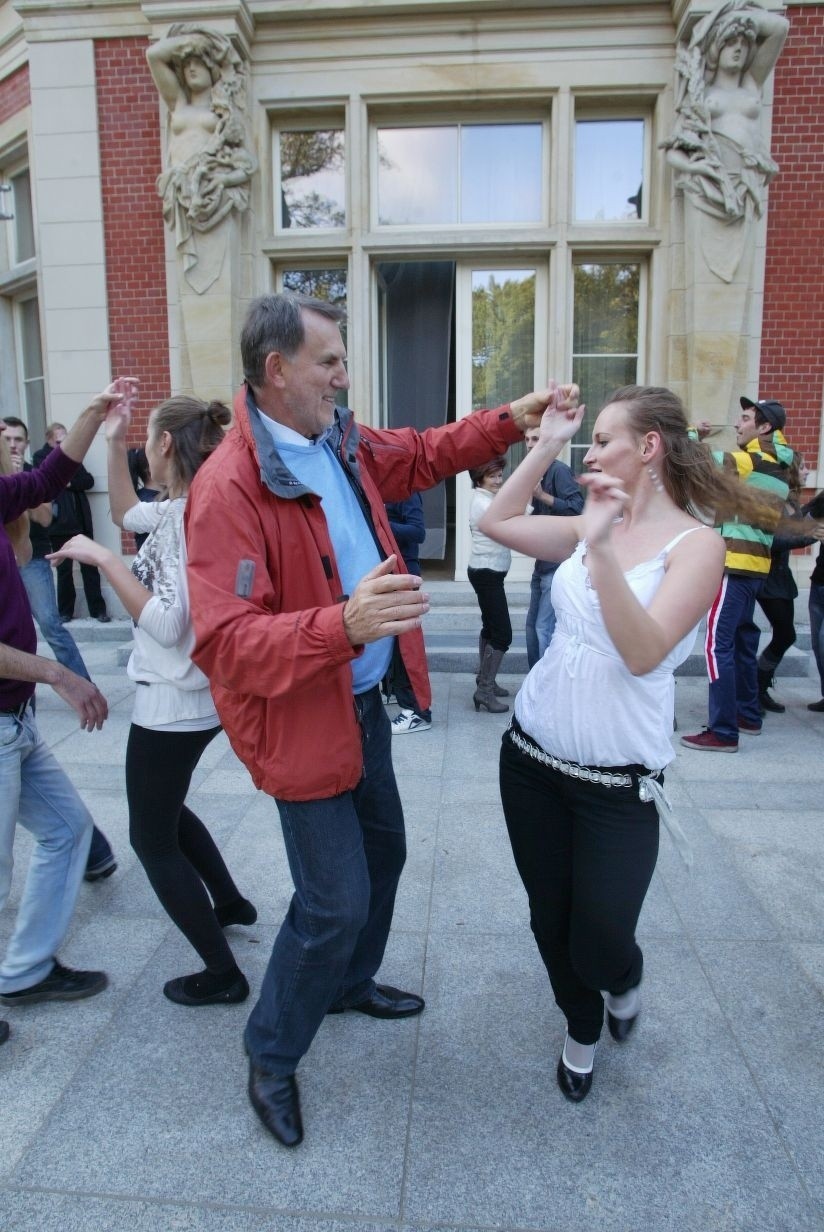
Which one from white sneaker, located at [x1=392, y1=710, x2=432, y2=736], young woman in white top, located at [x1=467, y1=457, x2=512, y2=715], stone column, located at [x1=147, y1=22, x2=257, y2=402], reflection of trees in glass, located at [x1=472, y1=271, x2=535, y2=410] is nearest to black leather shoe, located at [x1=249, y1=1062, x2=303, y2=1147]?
white sneaker, located at [x1=392, y1=710, x2=432, y2=736]

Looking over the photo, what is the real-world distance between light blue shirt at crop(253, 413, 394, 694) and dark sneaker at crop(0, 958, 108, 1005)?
147 cm

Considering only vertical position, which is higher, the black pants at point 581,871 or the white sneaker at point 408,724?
the black pants at point 581,871

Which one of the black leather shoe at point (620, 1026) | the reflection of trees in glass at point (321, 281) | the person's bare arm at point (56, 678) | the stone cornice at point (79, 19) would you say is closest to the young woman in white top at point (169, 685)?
the person's bare arm at point (56, 678)

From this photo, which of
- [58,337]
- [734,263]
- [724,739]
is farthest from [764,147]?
[58,337]

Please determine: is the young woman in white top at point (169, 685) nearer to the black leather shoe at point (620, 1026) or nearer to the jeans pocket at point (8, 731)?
the jeans pocket at point (8, 731)

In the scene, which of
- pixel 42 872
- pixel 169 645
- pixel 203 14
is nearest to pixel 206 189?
pixel 203 14

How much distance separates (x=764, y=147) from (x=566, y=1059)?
745 centimetres

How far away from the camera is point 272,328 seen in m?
2.07

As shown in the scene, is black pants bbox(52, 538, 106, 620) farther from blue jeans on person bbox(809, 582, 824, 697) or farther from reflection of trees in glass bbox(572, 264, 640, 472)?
blue jeans on person bbox(809, 582, 824, 697)

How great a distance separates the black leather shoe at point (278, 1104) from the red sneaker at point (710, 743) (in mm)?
3599

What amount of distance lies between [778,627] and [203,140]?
6.17 metres

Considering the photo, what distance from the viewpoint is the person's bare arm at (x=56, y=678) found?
98.9 inches

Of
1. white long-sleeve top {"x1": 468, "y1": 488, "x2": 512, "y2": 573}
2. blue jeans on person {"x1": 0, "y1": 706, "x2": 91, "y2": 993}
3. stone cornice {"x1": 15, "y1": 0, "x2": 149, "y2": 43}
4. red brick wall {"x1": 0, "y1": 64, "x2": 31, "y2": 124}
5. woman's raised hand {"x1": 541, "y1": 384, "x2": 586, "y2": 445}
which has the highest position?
stone cornice {"x1": 15, "y1": 0, "x2": 149, "y2": 43}

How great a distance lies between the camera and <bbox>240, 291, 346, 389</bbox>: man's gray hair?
2.07 meters
